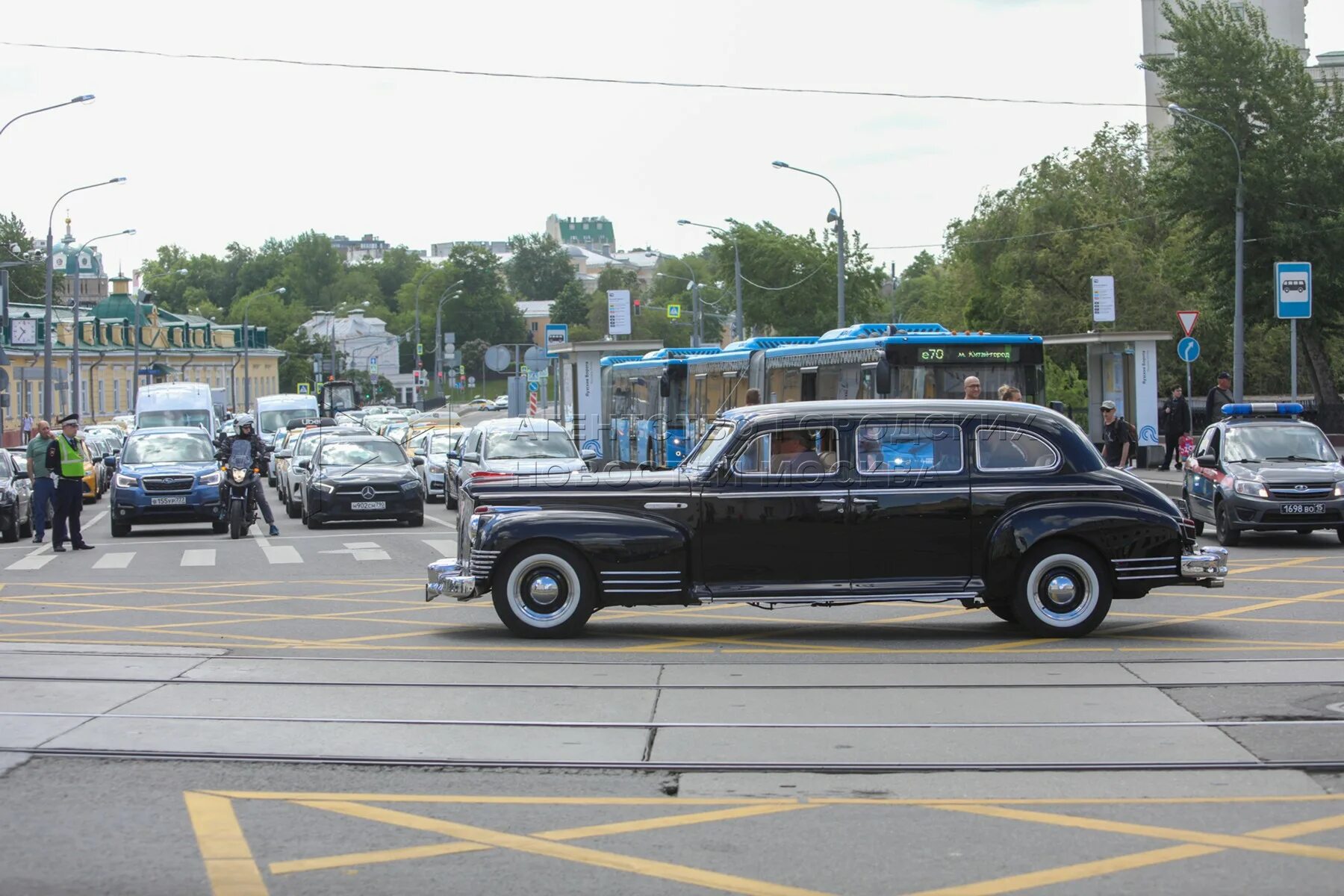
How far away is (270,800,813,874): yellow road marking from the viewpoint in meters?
5.96

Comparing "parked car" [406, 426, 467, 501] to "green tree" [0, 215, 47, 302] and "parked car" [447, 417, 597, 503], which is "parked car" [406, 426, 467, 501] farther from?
"green tree" [0, 215, 47, 302]

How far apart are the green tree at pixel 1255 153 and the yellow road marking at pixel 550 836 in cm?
3497

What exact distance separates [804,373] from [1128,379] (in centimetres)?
1241

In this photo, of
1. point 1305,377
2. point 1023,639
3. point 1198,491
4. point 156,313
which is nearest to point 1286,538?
point 1198,491

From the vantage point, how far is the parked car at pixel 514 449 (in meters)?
26.8

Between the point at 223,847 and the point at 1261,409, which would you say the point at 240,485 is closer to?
the point at 1261,409

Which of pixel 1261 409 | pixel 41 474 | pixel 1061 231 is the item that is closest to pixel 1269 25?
pixel 1061 231

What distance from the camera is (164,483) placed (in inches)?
1011

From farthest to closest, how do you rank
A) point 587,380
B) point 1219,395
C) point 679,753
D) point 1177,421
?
point 587,380 → point 1177,421 → point 1219,395 → point 679,753

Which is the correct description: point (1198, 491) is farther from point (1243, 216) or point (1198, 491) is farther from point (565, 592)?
point (1243, 216)

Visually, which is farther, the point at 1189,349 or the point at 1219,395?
the point at 1189,349

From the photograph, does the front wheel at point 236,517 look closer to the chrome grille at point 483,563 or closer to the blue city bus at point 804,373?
the blue city bus at point 804,373

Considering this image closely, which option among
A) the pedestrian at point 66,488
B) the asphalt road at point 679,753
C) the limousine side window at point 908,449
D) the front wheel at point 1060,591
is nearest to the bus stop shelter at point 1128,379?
the pedestrian at point 66,488

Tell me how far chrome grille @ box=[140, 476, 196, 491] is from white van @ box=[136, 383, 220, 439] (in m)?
24.6
